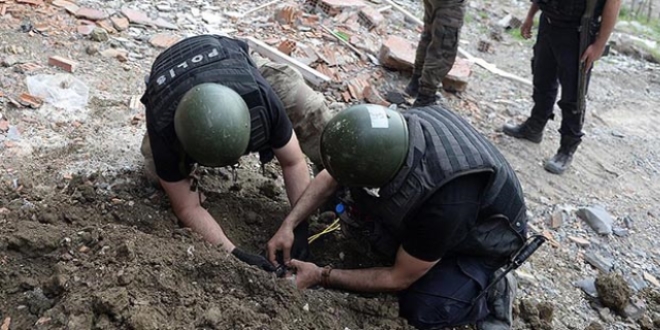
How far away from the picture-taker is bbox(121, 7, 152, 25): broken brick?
5410 mm

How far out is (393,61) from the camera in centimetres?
587

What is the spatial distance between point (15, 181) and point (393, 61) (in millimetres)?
3545

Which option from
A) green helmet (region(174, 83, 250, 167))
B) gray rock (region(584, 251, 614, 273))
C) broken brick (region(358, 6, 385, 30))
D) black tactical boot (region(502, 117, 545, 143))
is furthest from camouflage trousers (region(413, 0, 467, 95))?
green helmet (region(174, 83, 250, 167))

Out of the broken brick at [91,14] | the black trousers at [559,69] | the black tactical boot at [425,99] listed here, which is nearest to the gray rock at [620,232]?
the black trousers at [559,69]

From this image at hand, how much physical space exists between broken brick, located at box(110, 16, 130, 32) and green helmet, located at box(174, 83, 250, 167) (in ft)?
9.94

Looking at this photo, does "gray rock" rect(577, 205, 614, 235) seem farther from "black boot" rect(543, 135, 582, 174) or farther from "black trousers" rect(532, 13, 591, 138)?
"black trousers" rect(532, 13, 591, 138)

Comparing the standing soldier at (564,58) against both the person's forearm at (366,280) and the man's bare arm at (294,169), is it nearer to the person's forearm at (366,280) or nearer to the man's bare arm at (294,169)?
the man's bare arm at (294,169)

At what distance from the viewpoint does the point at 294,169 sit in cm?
318

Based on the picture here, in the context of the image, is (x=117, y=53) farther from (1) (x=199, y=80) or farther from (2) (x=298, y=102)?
(1) (x=199, y=80)

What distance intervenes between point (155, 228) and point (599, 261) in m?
2.61

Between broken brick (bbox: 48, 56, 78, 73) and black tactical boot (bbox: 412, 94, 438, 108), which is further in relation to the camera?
black tactical boot (bbox: 412, 94, 438, 108)

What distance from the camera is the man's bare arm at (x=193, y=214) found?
2967mm

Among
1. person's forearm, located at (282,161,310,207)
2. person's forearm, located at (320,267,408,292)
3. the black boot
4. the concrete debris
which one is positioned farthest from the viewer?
the black boot

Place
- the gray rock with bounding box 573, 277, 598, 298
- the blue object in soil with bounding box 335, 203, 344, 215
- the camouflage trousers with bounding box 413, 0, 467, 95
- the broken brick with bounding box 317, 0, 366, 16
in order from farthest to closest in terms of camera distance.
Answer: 1. the broken brick with bounding box 317, 0, 366, 16
2. the camouflage trousers with bounding box 413, 0, 467, 95
3. the gray rock with bounding box 573, 277, 598, 298
4. the blue object in soil with bounding box 335, 203, 344, 215
